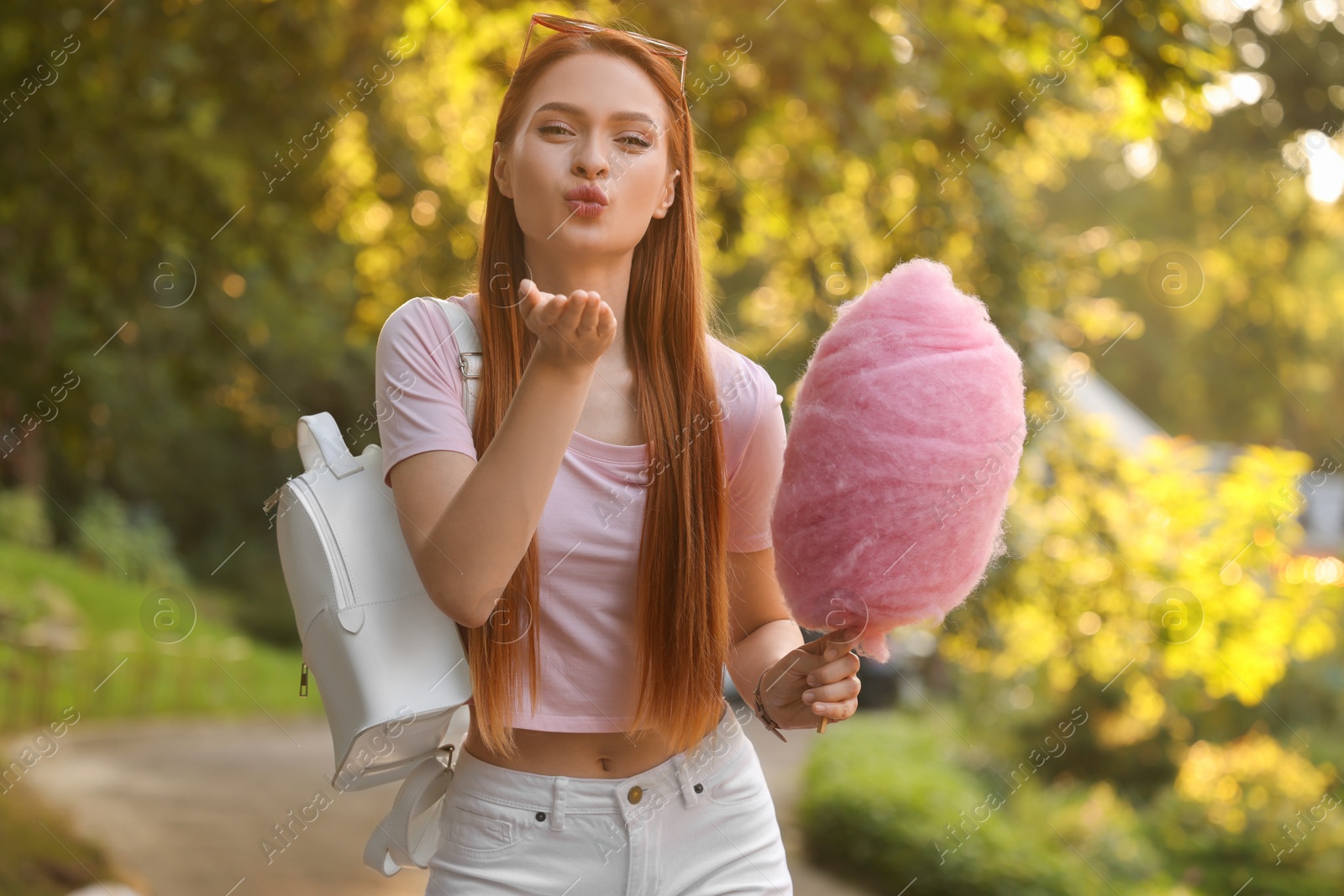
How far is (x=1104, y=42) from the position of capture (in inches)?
144

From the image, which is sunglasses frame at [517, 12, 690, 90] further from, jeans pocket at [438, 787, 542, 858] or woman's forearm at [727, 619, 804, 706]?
jeans pocket at [438, 787, 542, 858]

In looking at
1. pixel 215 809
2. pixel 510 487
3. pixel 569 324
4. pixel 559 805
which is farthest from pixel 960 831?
pixel 569 324

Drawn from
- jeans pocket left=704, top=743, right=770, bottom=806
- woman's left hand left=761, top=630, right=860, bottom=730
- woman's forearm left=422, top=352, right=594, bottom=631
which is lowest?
jeans pocket left=704, top=743, right=770, bottom=806

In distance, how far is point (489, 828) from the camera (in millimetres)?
1644

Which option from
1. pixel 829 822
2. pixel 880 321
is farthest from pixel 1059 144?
pixel 880 321

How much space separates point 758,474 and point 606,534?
0.28 metres

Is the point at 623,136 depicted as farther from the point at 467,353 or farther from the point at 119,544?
the point at 119,544

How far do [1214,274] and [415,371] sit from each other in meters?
19.2

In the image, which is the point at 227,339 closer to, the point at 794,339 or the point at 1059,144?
the point at 794,339

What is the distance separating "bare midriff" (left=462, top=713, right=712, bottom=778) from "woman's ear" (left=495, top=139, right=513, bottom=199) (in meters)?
0.80

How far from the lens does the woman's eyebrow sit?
1.69 meters

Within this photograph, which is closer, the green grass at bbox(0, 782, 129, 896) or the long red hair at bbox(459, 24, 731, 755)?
the long red hair at bbox(459, 24, 731, 755)

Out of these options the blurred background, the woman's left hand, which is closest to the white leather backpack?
the woman's left hand

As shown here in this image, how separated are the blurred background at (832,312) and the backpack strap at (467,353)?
64 centimetres
